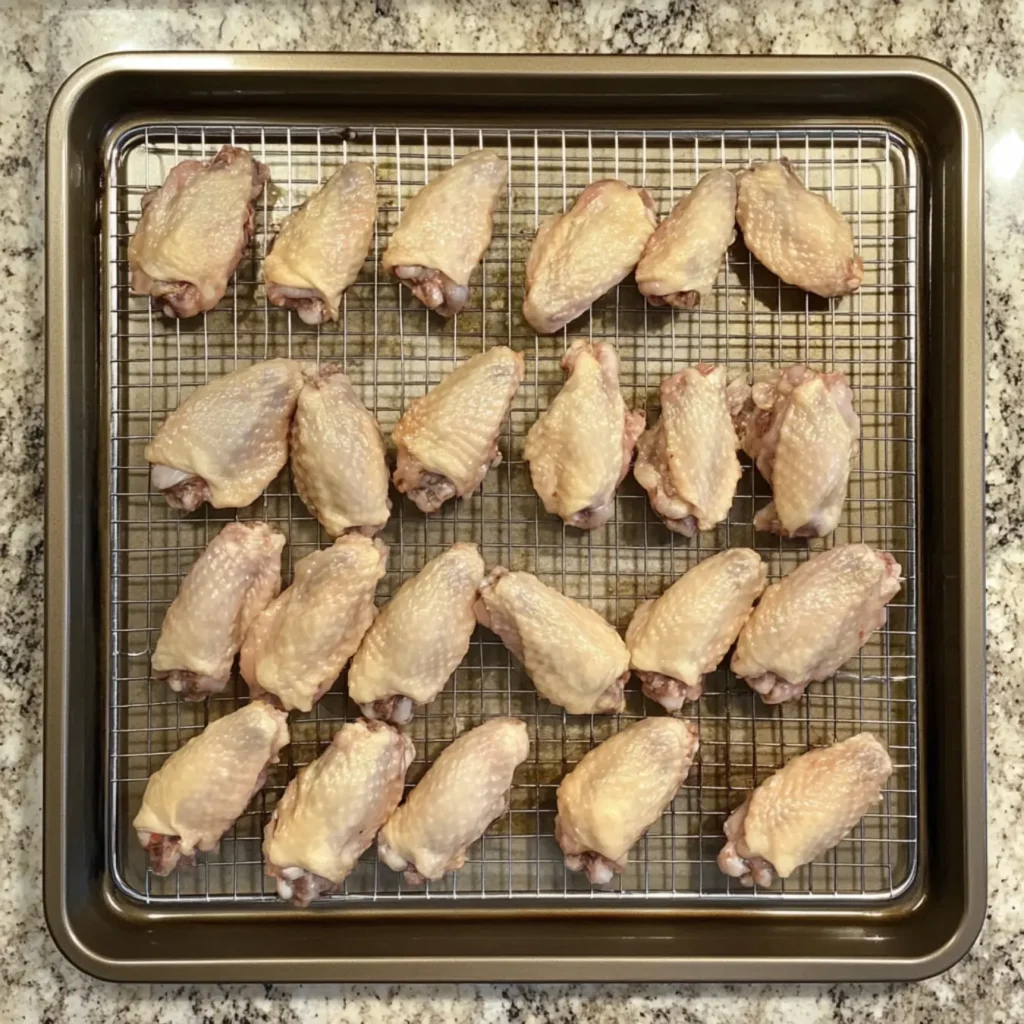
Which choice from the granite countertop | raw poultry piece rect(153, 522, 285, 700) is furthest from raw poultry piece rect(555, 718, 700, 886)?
raw poultry piece rect(153, 522, 285, 700)

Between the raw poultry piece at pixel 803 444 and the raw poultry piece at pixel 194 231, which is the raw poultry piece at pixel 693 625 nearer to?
the raw poultry piece at pixel 803 444

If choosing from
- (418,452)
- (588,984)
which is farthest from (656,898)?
(418,452)

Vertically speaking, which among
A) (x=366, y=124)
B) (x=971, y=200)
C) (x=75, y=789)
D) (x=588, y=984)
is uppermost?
(x=366, y=124)

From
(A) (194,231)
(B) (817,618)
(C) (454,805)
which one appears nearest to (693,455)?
(B) (817,618)

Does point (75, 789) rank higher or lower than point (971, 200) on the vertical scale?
lower

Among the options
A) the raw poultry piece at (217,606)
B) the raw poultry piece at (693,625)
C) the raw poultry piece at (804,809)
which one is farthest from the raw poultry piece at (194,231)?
the raw poultry piece at (804,809)

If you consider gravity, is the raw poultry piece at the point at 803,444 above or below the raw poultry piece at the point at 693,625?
above

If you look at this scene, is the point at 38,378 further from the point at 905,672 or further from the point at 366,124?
the point at 905,672
